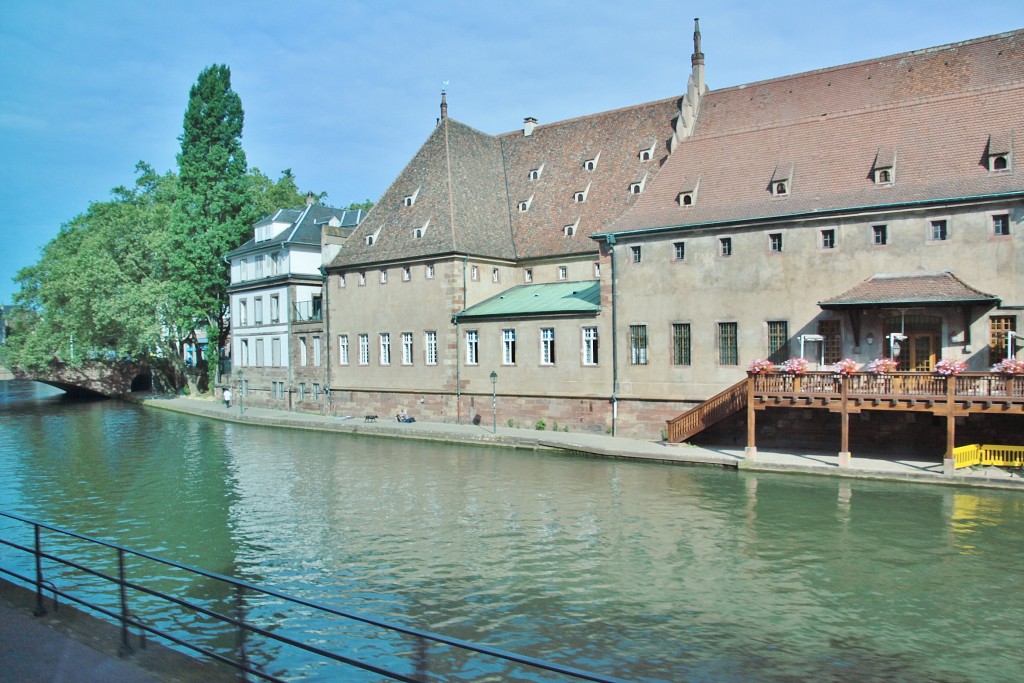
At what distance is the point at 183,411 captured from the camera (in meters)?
53.8

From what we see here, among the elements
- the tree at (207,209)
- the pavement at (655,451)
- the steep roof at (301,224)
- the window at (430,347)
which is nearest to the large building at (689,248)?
the window at (430,347)

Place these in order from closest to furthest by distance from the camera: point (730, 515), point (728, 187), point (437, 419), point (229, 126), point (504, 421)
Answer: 1. point (730, 515)
2. point (728, 187)
3. point (504, 421)
4. point (437, 419)
5. point (229, 126)

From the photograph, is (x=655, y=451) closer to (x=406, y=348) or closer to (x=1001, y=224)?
(x=1001, y=224)

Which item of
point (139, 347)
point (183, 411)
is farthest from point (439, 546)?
point (139, 347)

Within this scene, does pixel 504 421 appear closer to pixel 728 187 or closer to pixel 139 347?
pixel 728 187

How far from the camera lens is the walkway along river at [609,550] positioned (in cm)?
1280

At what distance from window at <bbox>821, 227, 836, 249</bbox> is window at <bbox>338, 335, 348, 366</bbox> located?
1061 inches

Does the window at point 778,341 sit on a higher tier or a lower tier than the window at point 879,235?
lower

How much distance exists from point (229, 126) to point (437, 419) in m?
32.8

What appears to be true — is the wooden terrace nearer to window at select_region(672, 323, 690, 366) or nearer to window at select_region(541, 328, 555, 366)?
window at select_region(672, 323, 690, 366)

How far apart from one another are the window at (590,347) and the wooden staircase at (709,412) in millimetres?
5392

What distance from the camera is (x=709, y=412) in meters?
30.4

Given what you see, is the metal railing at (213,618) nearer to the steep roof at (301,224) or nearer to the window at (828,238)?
the window at (828,238)

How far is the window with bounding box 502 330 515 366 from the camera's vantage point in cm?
3856
